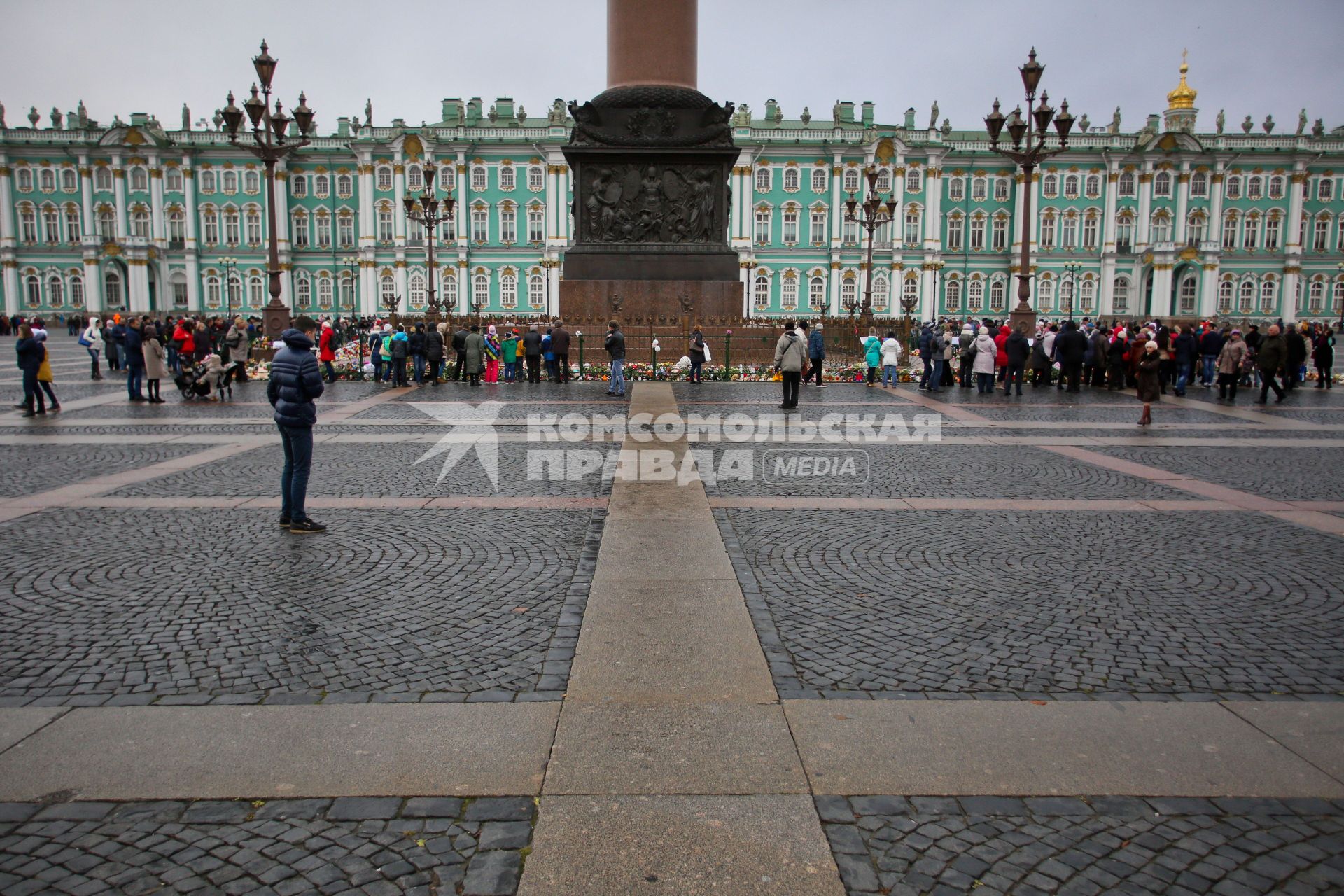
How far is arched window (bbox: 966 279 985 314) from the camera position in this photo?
73.0m

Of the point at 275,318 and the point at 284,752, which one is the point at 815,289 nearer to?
the point at 275,318

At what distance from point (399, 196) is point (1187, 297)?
6027 centimetres

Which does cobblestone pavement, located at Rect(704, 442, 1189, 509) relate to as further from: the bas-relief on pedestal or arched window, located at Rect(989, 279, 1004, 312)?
arched window, located at Rect(989, 279, 1004, 312)

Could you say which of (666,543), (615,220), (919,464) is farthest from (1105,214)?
(666,543)

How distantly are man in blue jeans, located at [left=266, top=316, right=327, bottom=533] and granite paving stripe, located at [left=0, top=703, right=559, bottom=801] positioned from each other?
3.29 meters

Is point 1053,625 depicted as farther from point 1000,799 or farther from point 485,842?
point 485,842

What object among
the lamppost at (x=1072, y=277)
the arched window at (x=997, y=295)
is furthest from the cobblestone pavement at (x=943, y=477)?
the lamppost at (x=1072, y=277)

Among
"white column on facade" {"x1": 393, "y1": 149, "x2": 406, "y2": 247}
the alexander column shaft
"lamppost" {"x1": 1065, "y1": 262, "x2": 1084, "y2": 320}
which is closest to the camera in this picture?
the alexander column shaft

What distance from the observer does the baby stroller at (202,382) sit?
55.3 feet

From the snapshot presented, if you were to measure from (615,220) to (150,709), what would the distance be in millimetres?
22261

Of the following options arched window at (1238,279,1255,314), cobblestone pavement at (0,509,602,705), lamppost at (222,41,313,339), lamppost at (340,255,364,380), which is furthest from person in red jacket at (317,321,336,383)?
arched window at (1238,279,1255,314)

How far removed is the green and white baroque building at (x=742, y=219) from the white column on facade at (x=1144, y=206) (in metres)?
0.14

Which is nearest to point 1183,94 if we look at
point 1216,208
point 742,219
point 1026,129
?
point 1216,208

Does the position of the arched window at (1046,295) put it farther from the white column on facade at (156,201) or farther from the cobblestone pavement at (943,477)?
the cobblestone pavement at (943,477)
